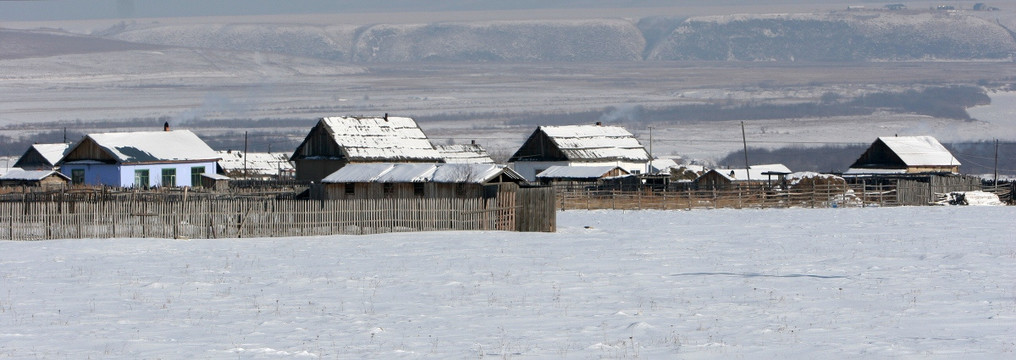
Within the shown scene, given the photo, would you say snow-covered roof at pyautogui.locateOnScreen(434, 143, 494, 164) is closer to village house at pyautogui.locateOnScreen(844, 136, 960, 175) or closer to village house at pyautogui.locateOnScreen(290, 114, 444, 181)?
village house at pyautogui.locateOnScreen(844, 136, 960, 175)

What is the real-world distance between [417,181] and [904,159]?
54.2m

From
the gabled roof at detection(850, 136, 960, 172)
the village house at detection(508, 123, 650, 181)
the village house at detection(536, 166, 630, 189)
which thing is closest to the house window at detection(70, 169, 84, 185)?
the village house at detection(536, 166, 630, 189)

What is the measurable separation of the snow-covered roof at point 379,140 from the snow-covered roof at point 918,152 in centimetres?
3810

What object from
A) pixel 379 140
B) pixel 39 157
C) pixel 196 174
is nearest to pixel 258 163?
pixel 39 157

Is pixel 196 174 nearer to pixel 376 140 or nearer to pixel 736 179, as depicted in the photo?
pixel 376 140

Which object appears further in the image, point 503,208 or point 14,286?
point 503,208

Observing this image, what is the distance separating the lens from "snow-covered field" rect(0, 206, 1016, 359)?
18672 millimetres

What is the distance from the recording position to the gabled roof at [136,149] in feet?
233

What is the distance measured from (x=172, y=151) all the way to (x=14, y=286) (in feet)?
160

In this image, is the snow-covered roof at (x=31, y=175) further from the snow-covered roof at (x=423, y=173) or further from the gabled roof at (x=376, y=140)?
the snow-covered roof at (x=423, y=173)

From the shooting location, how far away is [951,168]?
94.4 metres

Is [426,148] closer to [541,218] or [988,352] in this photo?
[541,218]

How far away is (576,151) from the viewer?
8912 cm

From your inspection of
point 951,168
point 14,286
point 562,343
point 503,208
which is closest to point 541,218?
point 503,208
